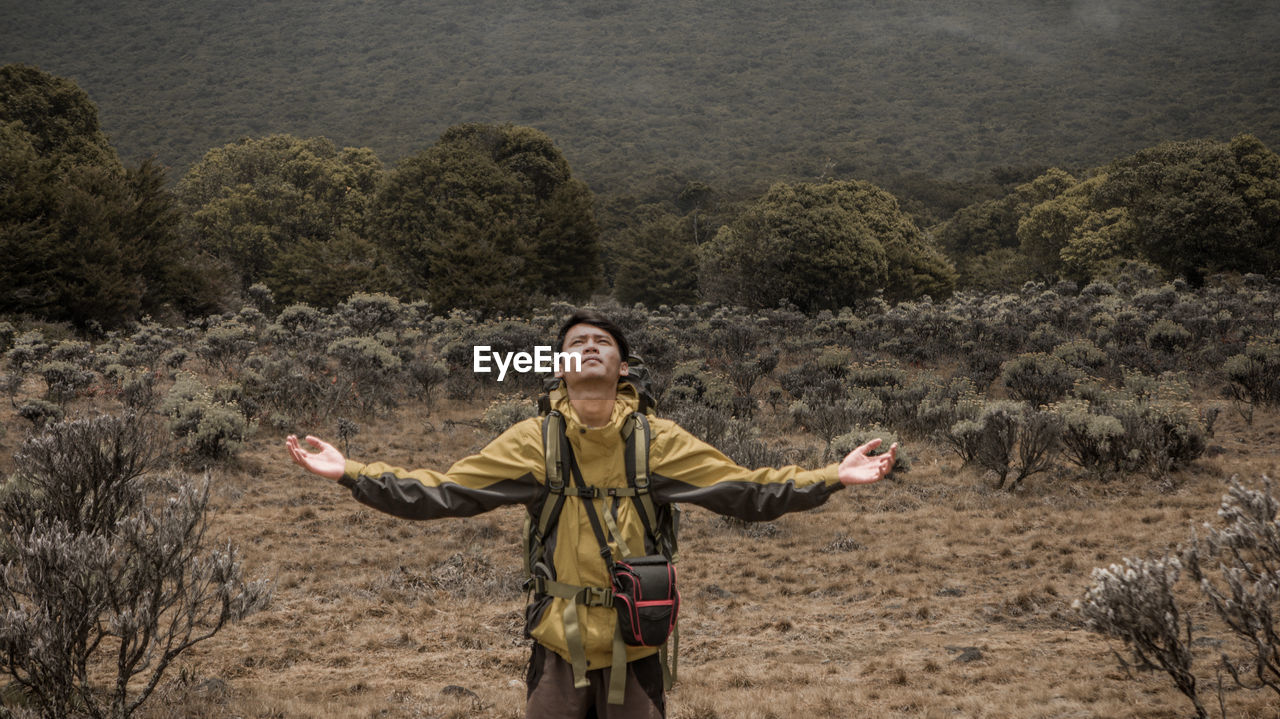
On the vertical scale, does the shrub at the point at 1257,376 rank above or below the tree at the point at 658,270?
above

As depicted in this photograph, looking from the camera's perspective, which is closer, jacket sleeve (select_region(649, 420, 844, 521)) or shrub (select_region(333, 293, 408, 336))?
jacket sleeve (select_region(649, 420, 844, 521))

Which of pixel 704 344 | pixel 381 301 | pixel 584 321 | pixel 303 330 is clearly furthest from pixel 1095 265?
pixel 584 321

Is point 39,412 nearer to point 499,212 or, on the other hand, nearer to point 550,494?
point 550,494

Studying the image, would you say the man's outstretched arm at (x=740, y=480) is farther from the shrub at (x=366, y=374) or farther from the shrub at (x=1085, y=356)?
the shrub at (x=1085, y=356)

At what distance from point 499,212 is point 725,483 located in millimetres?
30474

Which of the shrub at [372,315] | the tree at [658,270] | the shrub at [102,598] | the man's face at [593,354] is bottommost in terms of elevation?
the tree at [658,270]

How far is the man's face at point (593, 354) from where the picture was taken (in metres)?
2.58

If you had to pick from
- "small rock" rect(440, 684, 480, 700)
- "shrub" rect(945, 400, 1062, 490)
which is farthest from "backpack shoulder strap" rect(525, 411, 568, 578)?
"shrub" rect(945, 400, 1062, 490)

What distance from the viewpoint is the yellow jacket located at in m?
2.45

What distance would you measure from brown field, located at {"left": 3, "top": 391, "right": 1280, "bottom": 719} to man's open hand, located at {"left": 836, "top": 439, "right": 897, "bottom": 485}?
2.41m

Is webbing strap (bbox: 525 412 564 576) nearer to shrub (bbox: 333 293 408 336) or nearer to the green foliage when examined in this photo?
shrub (bbox: 333 293 408 336)

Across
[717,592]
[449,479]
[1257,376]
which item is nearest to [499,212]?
[1257,376]

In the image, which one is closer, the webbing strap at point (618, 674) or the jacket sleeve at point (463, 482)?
the webbing strap at point (618, 674)

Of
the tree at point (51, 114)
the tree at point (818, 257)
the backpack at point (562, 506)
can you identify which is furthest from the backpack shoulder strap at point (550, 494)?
the tree at point (51, 114)
